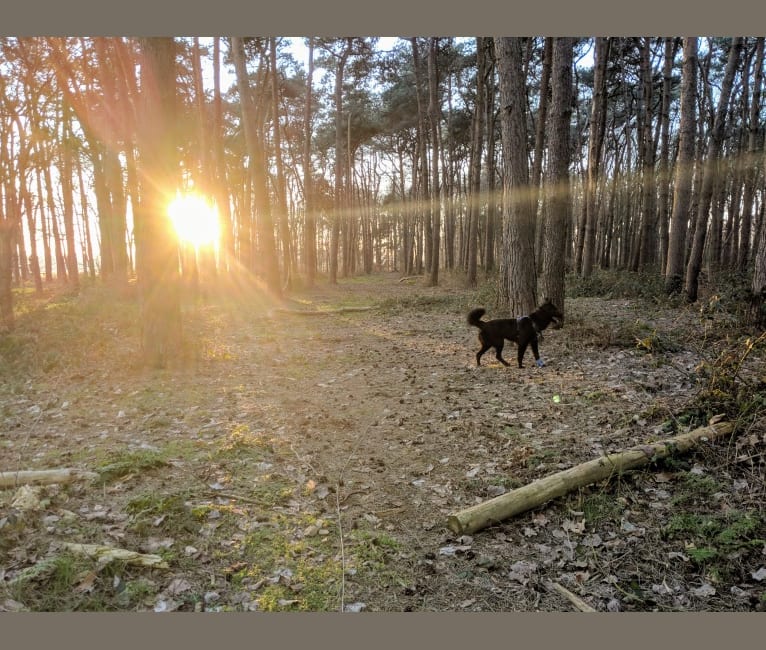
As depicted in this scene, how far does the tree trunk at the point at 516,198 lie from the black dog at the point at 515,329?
4.00 ft

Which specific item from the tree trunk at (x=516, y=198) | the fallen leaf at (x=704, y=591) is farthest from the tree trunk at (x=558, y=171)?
the fallen leaf at (x=704, y=591)

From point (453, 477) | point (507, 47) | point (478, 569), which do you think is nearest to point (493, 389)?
point (453, 477)

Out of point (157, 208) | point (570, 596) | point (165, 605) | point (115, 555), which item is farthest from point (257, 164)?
point (570, 596)

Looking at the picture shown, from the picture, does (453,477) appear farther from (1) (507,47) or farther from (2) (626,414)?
(1) (507,47)

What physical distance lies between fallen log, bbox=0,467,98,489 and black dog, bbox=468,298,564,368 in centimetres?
618

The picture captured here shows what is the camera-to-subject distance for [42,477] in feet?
14.7

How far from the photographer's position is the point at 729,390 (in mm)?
5062

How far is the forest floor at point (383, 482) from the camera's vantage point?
3.21 meters

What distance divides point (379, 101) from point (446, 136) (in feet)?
16.9

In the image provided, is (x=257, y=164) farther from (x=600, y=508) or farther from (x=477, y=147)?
(x=600, y=508)

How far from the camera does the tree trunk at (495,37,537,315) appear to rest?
9430 mm

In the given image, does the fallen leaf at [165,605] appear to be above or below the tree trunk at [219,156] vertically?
below

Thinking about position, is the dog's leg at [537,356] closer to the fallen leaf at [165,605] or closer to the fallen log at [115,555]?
the fallen log at [115,555]

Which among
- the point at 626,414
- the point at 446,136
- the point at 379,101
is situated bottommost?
the point at 626,414
